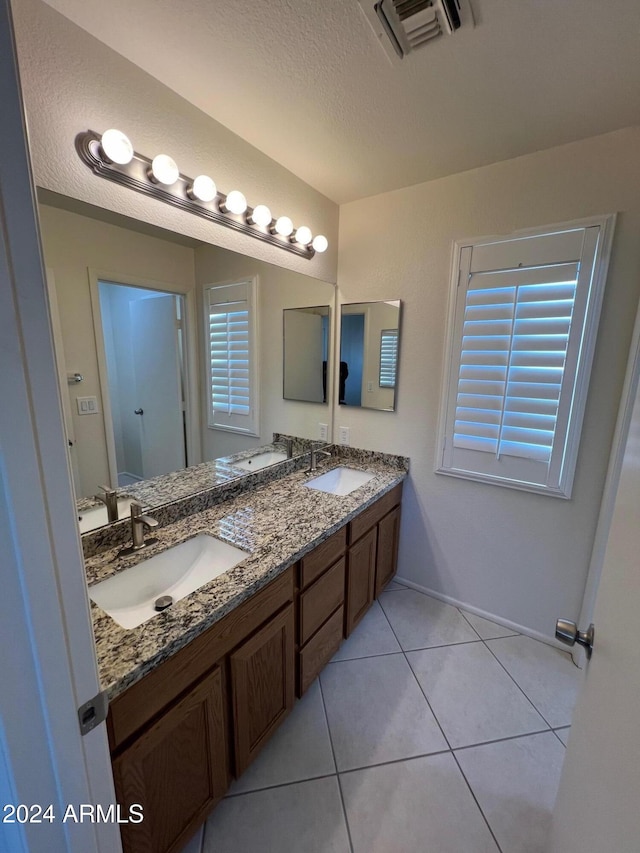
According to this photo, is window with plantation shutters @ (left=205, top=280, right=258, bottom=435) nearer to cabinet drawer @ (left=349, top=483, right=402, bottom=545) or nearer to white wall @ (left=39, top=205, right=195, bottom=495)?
white wall @ (left=39, top=205, right=195, bottom=495)

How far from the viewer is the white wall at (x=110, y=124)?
0.95m

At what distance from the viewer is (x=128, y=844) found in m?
0.85

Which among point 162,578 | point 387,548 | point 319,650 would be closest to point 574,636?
point 319,650

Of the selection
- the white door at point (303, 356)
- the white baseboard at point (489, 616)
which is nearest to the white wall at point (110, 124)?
the white door at point (303, 356)

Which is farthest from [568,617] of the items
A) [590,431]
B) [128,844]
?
[128,844]

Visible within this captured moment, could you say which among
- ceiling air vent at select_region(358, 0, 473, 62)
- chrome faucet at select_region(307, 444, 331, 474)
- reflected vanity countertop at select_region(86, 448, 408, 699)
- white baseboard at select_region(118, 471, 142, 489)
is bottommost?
reflected vanity countertop at select_region(86, 448, 408, 699)

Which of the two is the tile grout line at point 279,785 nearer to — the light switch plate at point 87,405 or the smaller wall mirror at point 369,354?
the light switch plate at point 87,405

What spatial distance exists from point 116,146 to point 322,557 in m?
1.61

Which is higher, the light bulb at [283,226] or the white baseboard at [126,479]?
the light bulb at [283,226]

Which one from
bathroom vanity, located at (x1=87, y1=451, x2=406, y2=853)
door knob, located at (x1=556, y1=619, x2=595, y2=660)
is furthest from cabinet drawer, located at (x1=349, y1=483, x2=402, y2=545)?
door knob, located at (x1=556, y1=619, x2=595, y2=660)

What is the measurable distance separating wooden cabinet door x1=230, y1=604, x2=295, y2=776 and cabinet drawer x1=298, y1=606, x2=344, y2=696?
3.3 inches

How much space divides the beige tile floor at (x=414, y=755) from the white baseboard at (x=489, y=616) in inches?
1.7

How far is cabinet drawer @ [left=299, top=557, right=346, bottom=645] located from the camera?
1.43 meters

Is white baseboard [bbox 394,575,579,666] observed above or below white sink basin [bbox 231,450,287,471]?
below
